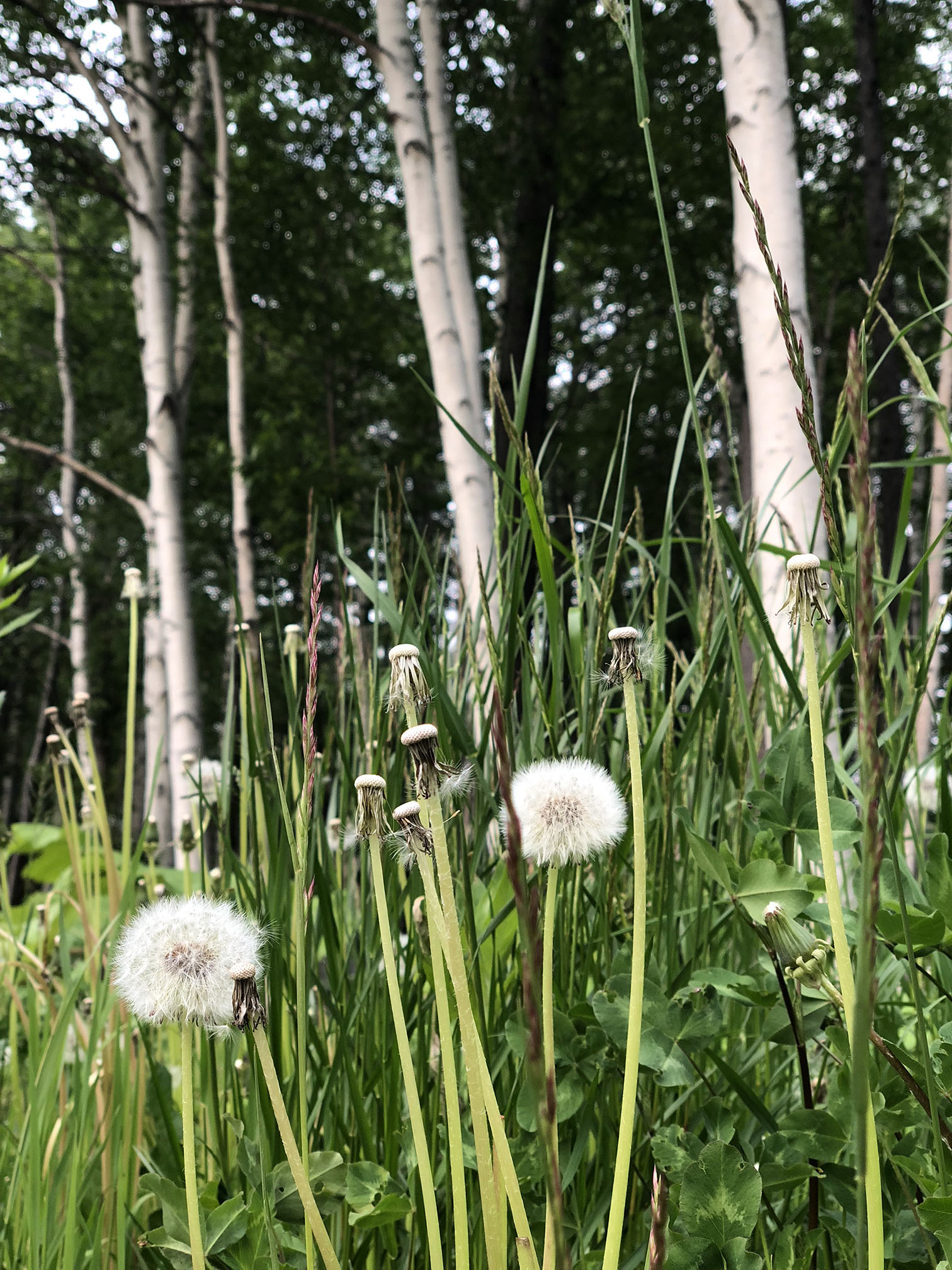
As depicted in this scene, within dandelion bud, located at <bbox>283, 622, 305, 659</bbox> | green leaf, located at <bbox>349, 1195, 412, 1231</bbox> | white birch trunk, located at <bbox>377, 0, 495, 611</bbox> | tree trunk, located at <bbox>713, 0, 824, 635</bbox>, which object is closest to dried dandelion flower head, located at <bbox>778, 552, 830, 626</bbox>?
green leaf, located at <bbox>349, 1195, 412, 1231</bbox>

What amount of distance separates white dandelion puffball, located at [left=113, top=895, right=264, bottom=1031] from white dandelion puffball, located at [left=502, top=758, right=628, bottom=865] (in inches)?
6.8

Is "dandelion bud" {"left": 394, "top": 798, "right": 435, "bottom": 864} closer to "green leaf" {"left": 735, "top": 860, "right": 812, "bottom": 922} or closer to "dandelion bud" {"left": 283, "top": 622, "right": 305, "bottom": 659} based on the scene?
"green leaf" {"left": 735, "top": 860, "right": 812, "bottom": 922}

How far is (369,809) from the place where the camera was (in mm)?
476

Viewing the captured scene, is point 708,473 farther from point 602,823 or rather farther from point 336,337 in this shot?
point 336,337

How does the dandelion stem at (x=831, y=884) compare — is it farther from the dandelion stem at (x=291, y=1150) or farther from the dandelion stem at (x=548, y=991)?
the dandelion stem at (x=291, y=1150)

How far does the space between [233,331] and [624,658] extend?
29.2 ft

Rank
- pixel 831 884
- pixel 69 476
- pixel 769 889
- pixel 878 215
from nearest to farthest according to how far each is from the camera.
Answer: pixel 831 884
pixel 769 889
pixel 878 215
pixel 69 476

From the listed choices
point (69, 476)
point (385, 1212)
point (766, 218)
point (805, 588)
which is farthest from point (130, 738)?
point (69, 476)

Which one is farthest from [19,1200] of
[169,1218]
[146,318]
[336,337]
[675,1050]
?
[336,337]

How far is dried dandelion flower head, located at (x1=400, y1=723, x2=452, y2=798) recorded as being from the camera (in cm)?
40

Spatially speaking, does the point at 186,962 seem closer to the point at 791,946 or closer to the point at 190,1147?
the point at 190,1147

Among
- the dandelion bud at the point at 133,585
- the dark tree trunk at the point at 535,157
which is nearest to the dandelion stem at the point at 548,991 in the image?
the dandelion bud at the point at 133,585

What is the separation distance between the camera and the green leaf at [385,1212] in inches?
24.2

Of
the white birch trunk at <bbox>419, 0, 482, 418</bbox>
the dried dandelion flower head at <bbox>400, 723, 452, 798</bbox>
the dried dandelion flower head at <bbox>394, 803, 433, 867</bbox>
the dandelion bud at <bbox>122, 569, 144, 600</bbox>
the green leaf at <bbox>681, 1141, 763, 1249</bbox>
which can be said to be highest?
the white birch trunk at <bbox>419, 0, 482, 418</bbox>
